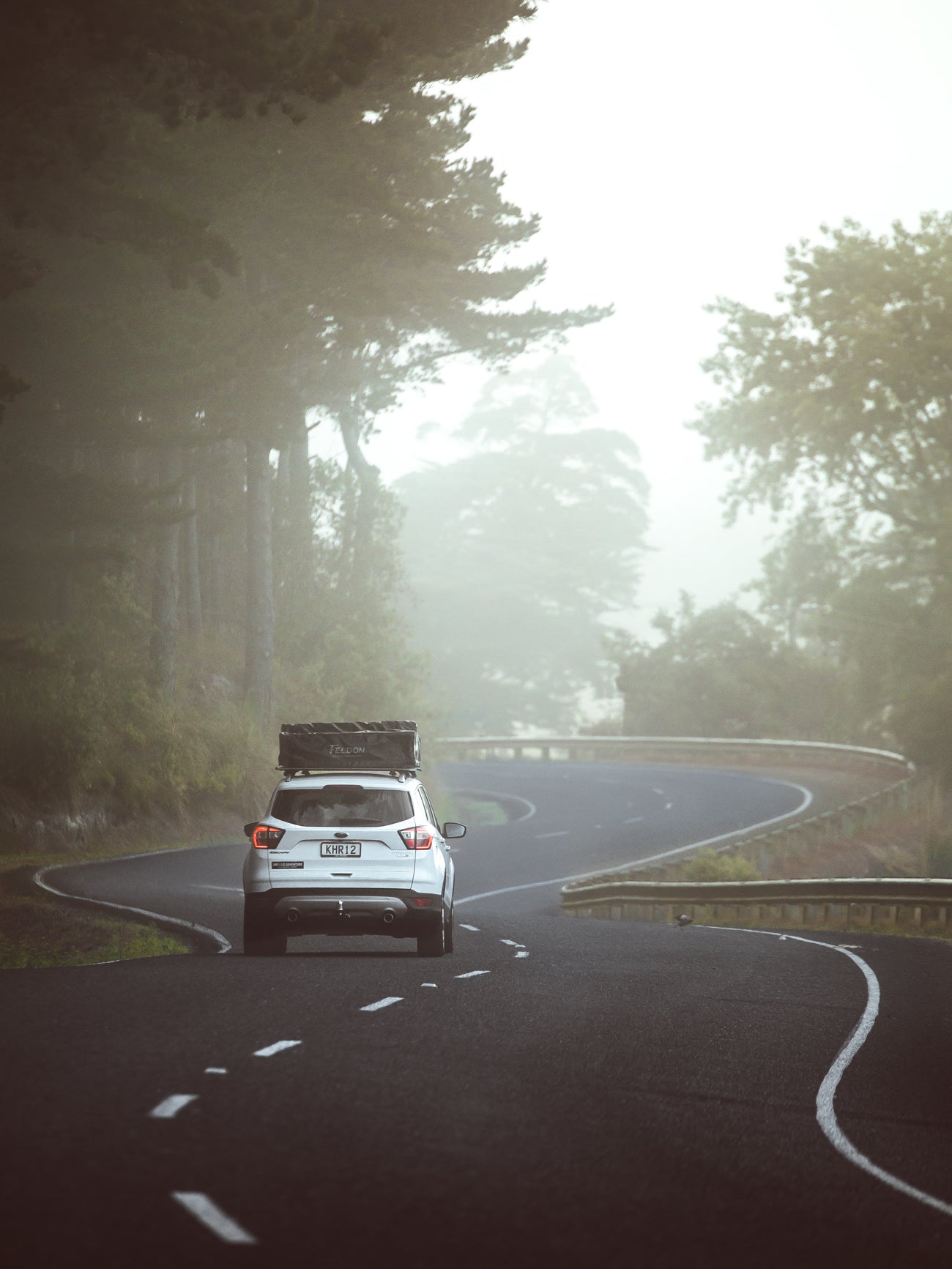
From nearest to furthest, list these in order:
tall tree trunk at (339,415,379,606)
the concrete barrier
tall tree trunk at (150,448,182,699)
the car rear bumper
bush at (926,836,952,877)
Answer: the car rear bumper
bush at (926,836,952,877)
tall tree trunk at (150,448,182,699)
the concrete barrier
tall tree trunk at (339,415,379,606)

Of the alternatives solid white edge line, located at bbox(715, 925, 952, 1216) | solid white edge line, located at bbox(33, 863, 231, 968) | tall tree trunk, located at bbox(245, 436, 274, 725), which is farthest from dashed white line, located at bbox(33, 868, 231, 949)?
tall tree trunk, located at bbox(245, 436, 274, 725)

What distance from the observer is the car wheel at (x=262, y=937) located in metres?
12.5

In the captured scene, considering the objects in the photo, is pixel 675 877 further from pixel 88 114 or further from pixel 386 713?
pixel 386 713

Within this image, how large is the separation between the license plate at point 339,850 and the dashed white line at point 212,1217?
725 cm

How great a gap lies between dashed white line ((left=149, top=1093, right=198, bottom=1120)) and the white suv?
5.69 metres

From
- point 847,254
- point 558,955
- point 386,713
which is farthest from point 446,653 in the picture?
point 558,955

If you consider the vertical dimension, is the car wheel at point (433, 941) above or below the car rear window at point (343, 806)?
below

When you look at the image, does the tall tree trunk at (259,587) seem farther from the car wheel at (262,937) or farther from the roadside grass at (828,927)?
the car wheel at (262,937)

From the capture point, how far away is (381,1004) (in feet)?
32.5

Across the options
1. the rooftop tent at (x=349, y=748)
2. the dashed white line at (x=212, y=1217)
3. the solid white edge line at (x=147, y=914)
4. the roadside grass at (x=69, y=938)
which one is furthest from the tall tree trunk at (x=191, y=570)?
the dashed white line at (x=212, y=1217)

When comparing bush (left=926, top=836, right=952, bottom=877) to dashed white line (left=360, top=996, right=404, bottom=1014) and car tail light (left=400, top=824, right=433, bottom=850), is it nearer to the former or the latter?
car tail light (left=400, top=824, right=433, bottom=850)

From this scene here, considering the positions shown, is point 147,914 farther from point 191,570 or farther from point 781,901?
point 191,570

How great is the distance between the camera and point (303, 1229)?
193 inches

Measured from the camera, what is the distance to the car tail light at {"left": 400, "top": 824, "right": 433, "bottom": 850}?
12570 millimetres
